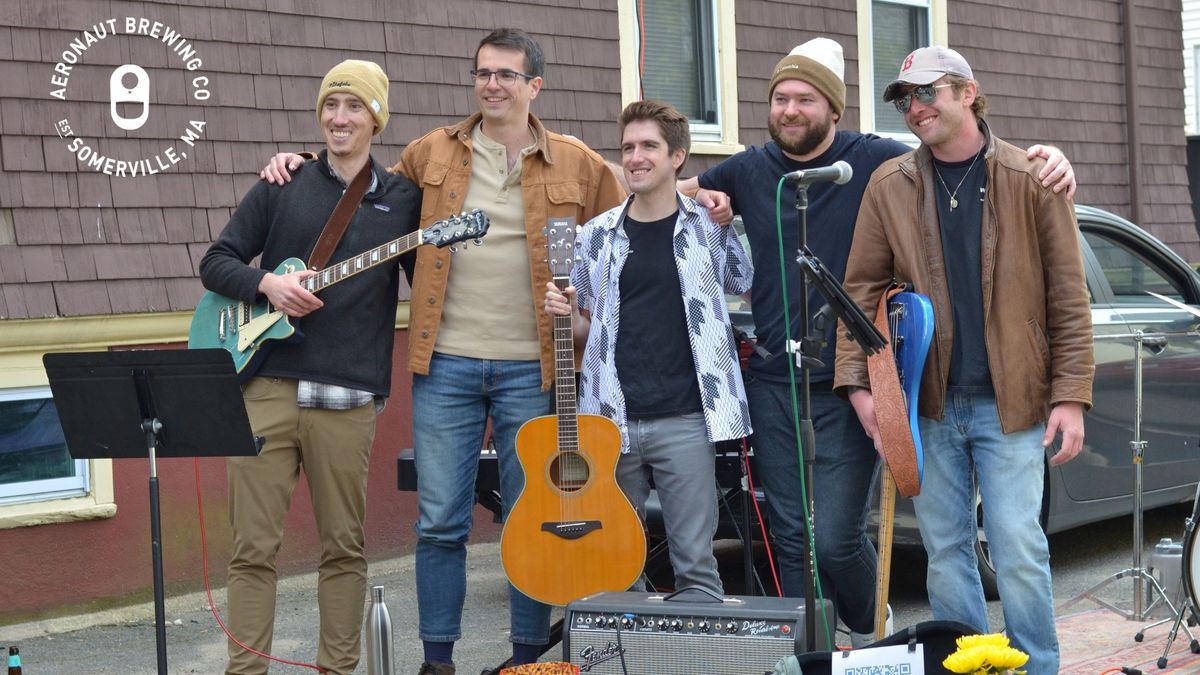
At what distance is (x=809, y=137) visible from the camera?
4.80 m

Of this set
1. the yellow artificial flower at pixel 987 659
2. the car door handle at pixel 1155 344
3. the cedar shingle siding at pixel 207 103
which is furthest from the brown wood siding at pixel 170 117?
the yellow artificial flower at pixel 987 659

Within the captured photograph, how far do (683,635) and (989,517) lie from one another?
976mm

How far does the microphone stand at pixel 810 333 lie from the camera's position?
4.02m

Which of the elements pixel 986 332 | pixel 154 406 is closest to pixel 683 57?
pixel 986 332

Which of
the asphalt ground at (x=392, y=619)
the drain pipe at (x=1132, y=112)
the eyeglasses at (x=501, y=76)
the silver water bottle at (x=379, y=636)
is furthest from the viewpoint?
the drain pipe at (x=1132, y=112)

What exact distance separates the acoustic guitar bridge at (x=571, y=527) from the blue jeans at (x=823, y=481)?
58 cm

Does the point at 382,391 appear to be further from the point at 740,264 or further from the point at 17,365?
the point at 17,365

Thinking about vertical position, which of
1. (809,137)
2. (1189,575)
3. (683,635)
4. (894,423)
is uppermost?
(809,137)

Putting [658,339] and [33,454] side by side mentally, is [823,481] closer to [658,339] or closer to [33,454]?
[658,339]

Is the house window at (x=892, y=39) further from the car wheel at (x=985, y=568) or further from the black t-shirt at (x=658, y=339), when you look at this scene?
the black t-shirt at (x=658, y=339)

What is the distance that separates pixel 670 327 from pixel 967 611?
128 centimetres

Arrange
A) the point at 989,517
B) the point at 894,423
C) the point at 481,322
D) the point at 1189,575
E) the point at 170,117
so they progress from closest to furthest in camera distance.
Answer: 1. the point at 894,423
2. the point at 989,517
3. the point at 481,322
4. the point at 1189,575
5. the point at 170,117

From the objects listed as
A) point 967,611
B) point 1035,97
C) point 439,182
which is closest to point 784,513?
point 967,611

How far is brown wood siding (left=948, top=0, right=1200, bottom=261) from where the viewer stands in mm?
11828
